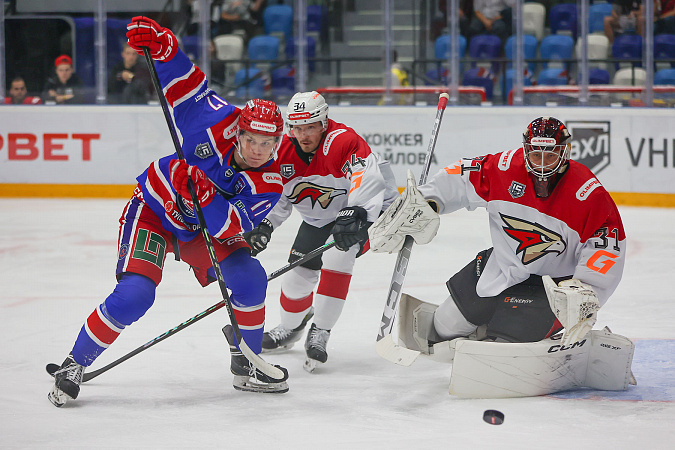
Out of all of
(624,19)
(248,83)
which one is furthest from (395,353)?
(624,19)

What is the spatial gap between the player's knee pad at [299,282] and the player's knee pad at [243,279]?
0.50 m

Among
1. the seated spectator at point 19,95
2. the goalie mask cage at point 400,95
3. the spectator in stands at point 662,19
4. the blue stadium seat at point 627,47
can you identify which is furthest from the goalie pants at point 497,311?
the seated spectator at point 19,95

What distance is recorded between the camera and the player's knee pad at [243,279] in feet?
8.66

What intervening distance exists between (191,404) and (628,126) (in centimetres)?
526

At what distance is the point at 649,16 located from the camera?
23.4ft

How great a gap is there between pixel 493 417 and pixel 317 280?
1.05m

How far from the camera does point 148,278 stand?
101 inches

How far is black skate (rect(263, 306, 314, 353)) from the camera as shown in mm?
3211

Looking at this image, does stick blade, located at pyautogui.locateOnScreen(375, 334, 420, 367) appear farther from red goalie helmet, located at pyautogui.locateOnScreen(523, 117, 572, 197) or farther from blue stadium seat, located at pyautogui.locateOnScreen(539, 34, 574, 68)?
blue stadium seat, located at pyautogui.locateOnScreen(539, 34, 574, 68)

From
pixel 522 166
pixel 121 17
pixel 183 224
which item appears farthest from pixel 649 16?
pixel 183 224

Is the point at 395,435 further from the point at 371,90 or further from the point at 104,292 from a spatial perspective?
the point at 371,90

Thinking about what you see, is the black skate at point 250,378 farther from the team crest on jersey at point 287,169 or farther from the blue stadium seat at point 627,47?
the blue stadium seat at point 627,47

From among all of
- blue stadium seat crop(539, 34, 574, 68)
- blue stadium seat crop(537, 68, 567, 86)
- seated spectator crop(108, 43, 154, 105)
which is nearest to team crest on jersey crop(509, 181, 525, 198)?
blue stadium seat crop(537, 68, 567, 86)

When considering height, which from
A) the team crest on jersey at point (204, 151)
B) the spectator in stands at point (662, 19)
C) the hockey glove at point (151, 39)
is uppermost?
the spectator in stands at point (662, 19)
